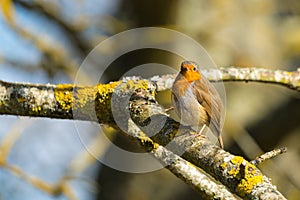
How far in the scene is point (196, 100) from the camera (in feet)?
8.82

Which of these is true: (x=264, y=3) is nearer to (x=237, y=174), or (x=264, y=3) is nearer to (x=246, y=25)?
(x=246, y=25)

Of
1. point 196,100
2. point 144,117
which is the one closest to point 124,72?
point 196,100

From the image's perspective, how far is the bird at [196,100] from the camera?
8.38ft

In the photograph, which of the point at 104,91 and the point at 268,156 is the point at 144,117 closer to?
the point at 104,91

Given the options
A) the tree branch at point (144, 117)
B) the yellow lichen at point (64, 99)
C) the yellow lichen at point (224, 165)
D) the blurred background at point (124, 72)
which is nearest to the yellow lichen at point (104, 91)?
the tree branch at point (144, 117)

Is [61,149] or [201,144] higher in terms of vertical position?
[61,149]

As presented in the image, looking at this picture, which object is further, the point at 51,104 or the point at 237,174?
the point at 51,104

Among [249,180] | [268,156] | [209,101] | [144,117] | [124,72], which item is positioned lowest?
[249,180]

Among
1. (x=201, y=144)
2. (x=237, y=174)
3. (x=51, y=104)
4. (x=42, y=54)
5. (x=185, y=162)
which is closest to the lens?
(x=237, y=174)

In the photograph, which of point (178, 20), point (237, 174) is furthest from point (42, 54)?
point (237, 174)

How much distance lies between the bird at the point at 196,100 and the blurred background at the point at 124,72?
1.05 metres

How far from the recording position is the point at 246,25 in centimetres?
619

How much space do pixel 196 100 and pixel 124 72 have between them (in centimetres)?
178

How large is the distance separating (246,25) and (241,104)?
104 centimetres
